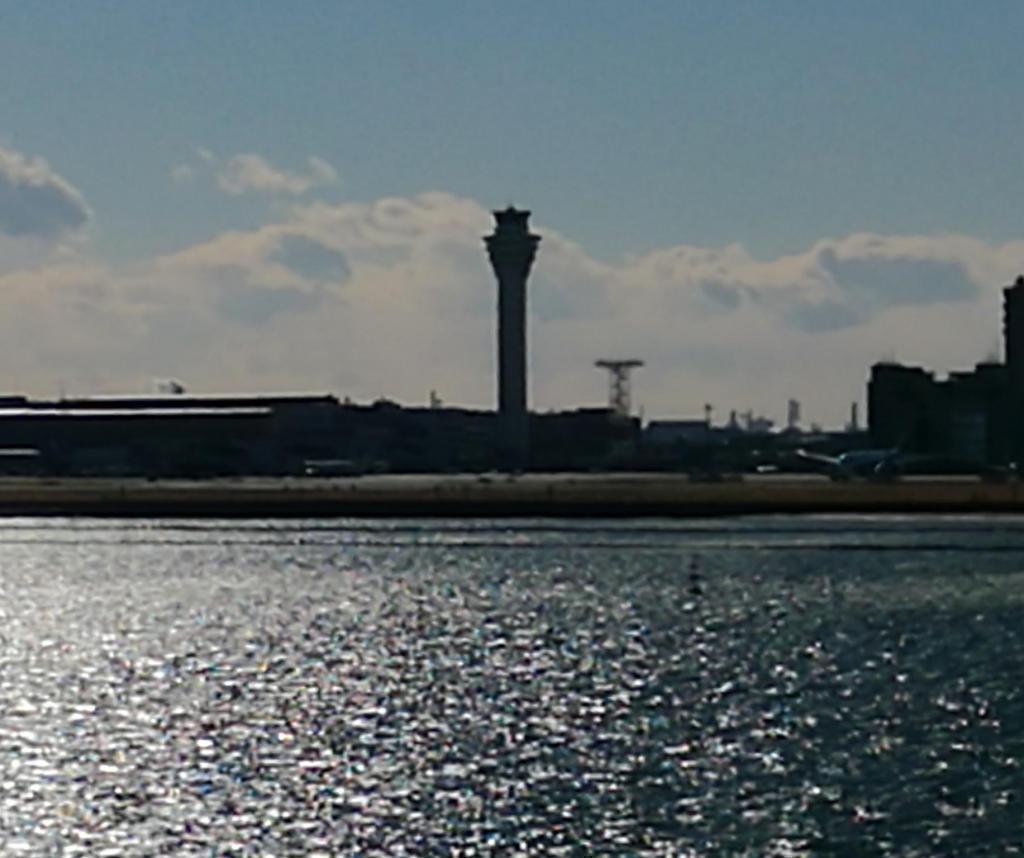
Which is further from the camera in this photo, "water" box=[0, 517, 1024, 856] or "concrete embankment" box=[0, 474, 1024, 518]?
"concrete embankment" box=[0, 474, 1024, 518]

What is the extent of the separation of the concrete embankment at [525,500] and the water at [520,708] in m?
44.3

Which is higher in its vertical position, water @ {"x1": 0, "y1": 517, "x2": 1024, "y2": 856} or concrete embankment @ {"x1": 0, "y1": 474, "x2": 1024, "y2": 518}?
concrete embankment @ {"x1": 0, "y1": 474, "x2": 1024, "y2": 518}

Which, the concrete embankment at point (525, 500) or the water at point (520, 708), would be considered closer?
the water at point (520, 708)

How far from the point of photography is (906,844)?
36.6m

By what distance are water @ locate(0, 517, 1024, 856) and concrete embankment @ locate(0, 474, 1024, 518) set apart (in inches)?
1744

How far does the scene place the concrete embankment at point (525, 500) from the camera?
496 feet

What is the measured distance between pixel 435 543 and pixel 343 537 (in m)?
7.65

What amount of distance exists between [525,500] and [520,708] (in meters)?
104

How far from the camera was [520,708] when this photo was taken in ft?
177

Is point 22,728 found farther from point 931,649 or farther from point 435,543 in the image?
point 435,543

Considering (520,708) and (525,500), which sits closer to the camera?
(520,708)

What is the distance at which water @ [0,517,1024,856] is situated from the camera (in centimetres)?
3872

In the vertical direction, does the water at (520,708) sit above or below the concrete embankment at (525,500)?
below

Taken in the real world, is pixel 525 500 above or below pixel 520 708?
above
